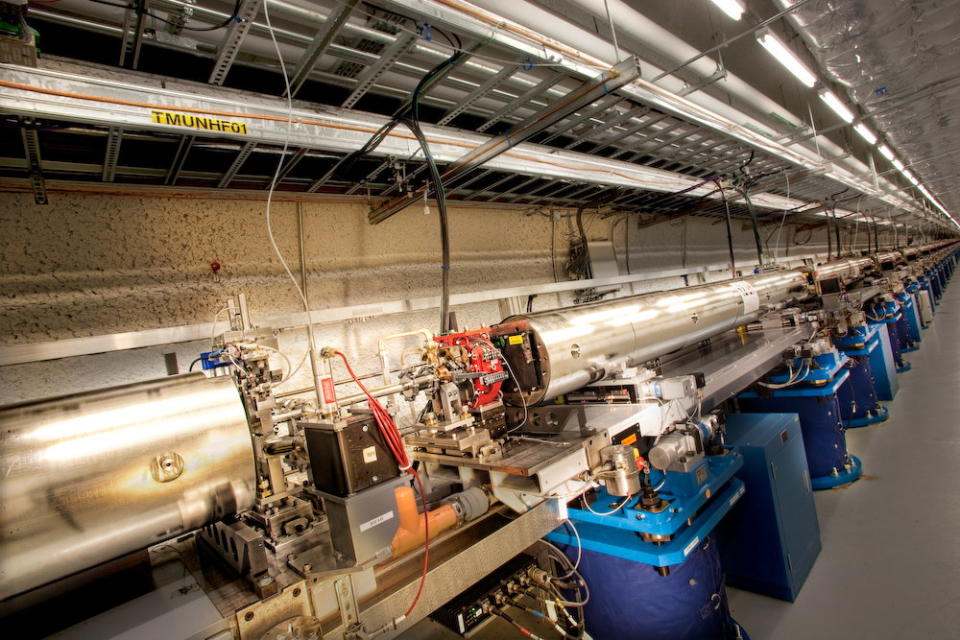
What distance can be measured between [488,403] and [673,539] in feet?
2.53

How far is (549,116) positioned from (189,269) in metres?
1.71

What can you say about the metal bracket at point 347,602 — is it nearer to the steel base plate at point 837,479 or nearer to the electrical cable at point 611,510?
the electrical cable at point 611,510

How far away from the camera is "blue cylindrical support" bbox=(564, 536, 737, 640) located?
4.74 feet

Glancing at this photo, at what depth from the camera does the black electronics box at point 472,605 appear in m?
1.25

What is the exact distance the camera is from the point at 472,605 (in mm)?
1286

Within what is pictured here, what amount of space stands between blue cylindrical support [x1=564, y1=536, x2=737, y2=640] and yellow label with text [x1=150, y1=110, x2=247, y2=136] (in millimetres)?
→ 1856

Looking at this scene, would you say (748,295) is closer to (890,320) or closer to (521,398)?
(521,398)

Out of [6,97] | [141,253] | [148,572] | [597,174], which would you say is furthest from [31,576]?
[597,174]

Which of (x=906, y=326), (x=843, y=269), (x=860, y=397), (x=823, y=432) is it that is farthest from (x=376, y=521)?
(x=906, y=326)

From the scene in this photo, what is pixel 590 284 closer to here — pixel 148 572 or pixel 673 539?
pixel 673 539

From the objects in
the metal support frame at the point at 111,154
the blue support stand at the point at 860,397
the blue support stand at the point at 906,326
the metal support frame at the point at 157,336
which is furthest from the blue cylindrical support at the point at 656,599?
the blue support stand at the point at 906,326

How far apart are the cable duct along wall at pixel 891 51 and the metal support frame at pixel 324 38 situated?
74.6 inches

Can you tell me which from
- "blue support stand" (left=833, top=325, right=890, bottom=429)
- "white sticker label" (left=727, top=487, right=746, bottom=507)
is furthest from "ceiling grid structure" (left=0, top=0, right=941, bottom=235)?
"blue support stand" (left=833, top=325, right=890, bottom=429)

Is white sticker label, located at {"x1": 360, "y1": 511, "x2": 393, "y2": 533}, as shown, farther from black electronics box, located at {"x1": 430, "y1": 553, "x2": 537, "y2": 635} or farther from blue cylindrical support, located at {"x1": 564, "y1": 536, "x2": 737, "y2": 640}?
blue cylindrical support, located at {"x1": 564, "y1": 536, "x2": 737, "y2": 640}
